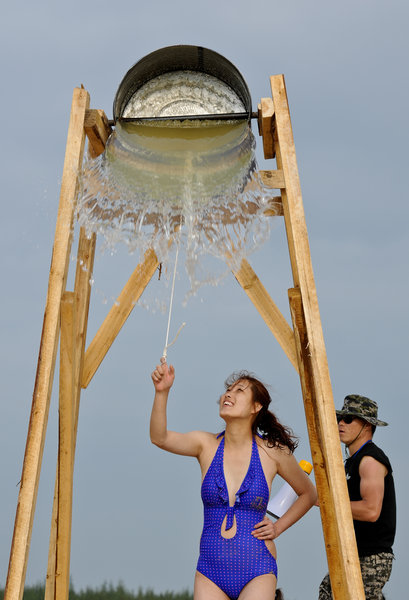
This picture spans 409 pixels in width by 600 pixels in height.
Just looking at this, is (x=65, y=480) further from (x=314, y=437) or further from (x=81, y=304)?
(x=314, y=437)

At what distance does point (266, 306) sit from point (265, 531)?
945mm

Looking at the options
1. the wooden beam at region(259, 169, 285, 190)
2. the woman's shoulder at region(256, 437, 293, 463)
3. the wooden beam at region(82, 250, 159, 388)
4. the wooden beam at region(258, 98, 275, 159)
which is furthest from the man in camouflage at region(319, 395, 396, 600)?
the wooden beam at region(258, 98, 275, 159)

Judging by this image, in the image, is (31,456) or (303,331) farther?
(303,331)

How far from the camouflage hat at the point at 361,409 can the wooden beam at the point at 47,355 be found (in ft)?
3.87

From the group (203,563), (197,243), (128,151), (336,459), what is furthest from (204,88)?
(203,563)

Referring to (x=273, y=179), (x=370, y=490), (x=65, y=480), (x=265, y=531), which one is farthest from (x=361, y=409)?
(x=65, y=480)

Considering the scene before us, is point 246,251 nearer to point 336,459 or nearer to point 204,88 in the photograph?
point 204,88

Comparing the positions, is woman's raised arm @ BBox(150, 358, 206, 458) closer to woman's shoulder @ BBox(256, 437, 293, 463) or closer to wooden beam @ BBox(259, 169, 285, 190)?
woman's shoulder @ BBox(256, 437, 293, 463)

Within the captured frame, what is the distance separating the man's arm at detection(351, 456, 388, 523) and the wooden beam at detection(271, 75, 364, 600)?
0.19 m

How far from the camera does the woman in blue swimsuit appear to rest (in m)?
2.43

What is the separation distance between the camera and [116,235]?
2.93 metres

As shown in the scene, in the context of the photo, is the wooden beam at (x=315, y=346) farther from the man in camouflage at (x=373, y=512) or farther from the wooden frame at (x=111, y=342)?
the man in camouflage at (x=373, y=512)

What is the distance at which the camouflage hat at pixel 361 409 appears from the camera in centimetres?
291

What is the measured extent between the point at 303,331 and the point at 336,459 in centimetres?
48
